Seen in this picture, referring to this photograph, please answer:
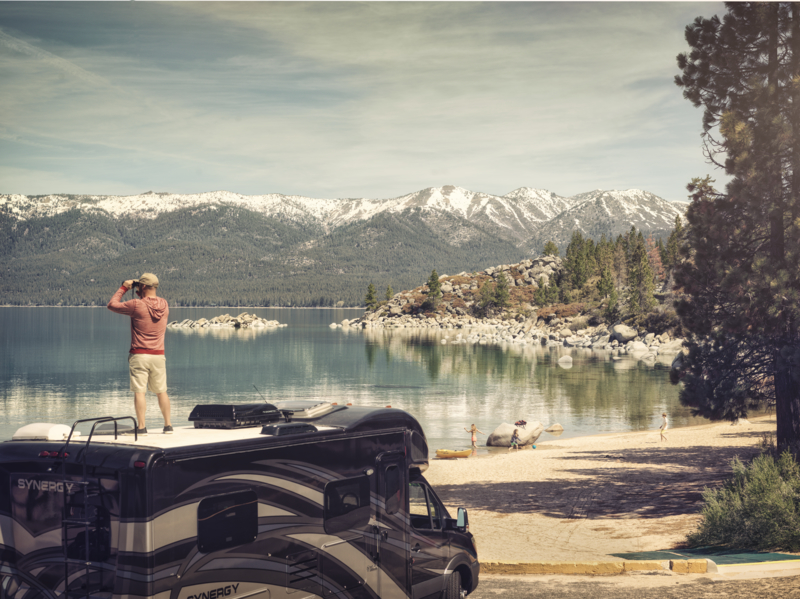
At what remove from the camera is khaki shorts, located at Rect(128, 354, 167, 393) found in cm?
853

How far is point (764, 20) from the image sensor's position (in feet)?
56.4

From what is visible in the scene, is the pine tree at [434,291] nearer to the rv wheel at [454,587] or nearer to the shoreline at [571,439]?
the shoreline at [571,439]

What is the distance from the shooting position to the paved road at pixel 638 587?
10.5m

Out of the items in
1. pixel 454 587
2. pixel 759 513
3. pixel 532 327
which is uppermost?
pixel 532 327

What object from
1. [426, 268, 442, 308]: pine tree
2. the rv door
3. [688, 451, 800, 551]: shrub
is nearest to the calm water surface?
[688, 451, 800, 551]: shrub

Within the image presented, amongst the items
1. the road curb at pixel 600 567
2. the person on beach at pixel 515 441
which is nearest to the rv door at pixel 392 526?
the road curb at pixel 600 567

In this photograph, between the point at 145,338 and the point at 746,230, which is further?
the point at 746,230

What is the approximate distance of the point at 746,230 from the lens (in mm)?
17438

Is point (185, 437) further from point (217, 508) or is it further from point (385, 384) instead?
point (385, 384)

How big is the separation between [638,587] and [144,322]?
8.57m

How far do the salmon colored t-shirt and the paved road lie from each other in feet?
21.4

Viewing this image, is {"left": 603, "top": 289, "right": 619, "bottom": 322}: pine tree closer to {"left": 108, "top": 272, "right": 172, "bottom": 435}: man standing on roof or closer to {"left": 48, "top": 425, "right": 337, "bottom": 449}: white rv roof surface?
{"left": 108, "top": 272, "right": 172, "bottom": 435}: man standing on roof

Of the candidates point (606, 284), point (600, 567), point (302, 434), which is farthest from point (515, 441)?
point (606, 284)

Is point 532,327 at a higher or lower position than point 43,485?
lower
